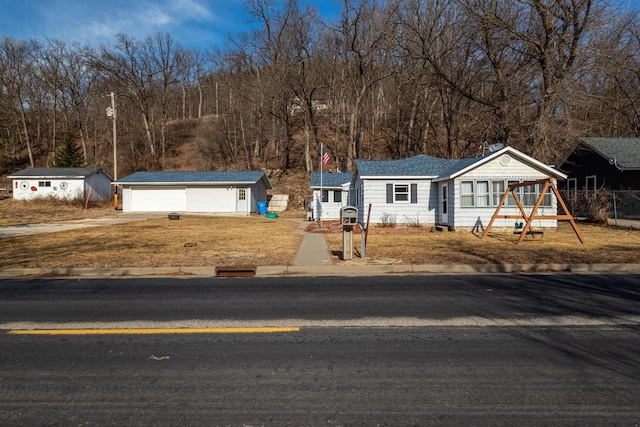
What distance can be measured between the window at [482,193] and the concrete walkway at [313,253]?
26.0 ft

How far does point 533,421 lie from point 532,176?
1937 cm

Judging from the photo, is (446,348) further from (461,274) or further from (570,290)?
(461,274)

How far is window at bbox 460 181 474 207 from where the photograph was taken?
20.6m

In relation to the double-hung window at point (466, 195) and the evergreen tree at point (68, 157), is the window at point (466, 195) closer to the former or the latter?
the double-hung window at point (466, 195)

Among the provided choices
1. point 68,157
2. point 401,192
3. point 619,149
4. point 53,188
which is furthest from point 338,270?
point 68,157

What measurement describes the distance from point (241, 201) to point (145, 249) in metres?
22.6

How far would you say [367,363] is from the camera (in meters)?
4.55

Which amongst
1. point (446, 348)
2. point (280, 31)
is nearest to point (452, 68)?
point (280, 31)

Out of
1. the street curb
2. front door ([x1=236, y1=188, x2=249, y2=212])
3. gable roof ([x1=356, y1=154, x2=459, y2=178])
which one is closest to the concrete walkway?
the street curb

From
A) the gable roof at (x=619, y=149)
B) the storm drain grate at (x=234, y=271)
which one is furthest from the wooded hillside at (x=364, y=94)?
the storm drain grate at (x=234, y=271)

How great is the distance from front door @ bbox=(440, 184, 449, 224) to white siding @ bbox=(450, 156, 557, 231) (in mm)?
1106

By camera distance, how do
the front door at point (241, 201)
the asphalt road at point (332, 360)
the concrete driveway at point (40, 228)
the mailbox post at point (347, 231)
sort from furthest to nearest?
the front door at point (241, 201) < the concrete driveway at point (40, 228) < the mailbox post at point (347, 231) < the asphalt road at point (332, 360)

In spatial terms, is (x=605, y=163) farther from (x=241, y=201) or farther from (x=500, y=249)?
(x=241, y=201)

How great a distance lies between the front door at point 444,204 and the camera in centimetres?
2177
